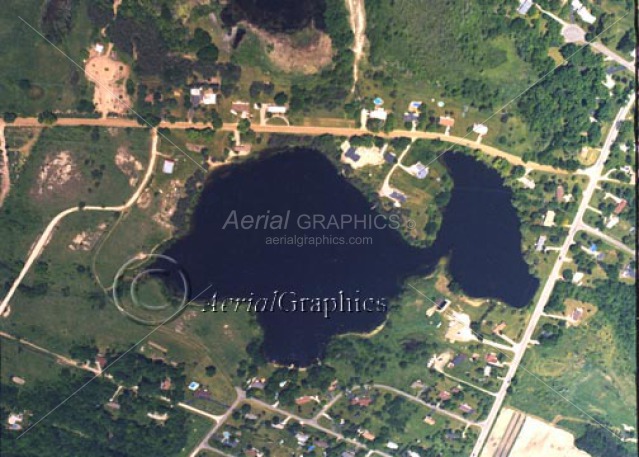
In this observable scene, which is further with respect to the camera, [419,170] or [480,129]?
[480,129]

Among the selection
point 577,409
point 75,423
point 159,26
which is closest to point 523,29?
point 159,26

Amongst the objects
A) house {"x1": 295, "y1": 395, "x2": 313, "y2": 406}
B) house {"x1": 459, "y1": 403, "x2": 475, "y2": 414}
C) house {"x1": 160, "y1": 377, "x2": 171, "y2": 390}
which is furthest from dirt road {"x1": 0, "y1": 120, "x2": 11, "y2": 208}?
house {"x1": 459, "y1": 403, "x2": 475, "y2": 414}

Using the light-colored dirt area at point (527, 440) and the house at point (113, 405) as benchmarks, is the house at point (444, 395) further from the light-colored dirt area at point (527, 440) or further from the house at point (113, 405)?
the house at point (113, 405)

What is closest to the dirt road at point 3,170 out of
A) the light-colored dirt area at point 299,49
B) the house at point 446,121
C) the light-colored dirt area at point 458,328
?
the light-colored dirt area at point 299,49

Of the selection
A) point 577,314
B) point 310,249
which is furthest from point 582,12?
point 310,249

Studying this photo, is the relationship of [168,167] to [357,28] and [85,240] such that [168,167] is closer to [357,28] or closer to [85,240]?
[85,240]

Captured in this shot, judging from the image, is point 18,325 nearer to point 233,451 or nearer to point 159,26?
point 233,451
